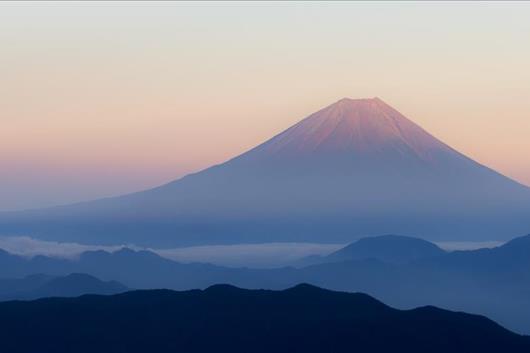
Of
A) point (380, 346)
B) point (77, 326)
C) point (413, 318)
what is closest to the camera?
point (380, 346)

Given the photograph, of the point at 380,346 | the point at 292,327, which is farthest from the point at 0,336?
the point at 380,346

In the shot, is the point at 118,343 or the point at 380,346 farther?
the point at 118,343

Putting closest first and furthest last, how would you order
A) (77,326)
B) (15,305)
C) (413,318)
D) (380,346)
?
(380,346) < (413,318) < (77,326) < (15,305)

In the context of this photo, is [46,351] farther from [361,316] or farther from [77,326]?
[361,316]

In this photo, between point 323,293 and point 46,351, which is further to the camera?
point 323,293

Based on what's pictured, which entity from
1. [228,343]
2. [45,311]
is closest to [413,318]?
[228,343]

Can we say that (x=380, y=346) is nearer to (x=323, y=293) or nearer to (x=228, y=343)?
(x=228, y=343)
